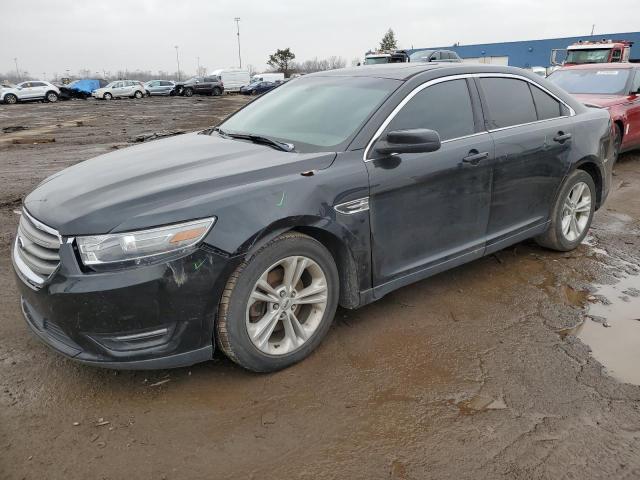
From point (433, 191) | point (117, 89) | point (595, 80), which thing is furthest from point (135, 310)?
point (117, 89)

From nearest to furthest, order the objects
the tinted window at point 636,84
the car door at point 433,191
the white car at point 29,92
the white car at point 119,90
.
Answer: the car door at point 433,191 < the tinted window at point 636,84 < the white car at point 29,92 < the white car at point 119,90

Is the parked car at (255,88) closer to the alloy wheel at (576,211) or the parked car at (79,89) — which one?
the parked car at (79,89)

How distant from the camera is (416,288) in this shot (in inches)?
161

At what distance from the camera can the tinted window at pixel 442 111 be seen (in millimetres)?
3438

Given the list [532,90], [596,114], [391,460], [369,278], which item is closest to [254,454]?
[391,460]

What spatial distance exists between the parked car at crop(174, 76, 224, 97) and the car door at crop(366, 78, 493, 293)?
43.0 m

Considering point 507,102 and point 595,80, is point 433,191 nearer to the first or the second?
point 507,102

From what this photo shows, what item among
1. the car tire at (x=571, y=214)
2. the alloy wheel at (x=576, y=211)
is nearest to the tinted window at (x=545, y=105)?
the car tire at (x=571, y=214)

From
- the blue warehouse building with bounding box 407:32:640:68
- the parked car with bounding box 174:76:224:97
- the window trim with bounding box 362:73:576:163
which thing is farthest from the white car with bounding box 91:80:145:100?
the window trim with bounding box 362:73:576:163

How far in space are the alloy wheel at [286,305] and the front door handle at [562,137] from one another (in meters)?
2.55

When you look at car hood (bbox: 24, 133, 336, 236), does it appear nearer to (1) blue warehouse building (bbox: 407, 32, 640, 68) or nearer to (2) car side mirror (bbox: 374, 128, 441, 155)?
(2) car side mirror (bbox: 374, 128, 441, 155)

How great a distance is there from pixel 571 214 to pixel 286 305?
314 centimetres

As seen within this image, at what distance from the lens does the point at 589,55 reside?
17.7 meters

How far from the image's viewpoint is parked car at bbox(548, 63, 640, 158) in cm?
830
